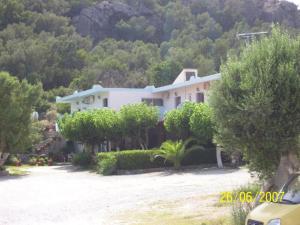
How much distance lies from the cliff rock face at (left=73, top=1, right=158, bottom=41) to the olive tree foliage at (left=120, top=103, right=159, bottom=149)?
77.4 meters

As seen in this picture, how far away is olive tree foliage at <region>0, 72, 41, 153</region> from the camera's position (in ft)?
107

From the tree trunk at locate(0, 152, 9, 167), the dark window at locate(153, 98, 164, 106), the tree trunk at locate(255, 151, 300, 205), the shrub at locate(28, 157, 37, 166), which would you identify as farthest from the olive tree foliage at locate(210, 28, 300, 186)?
the shrub at locate(28, 157, 37, 166)

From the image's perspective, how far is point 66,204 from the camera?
18.0m

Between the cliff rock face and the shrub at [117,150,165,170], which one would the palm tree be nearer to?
the shrub at [117,150,165,170]

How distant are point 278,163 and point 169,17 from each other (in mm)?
102346

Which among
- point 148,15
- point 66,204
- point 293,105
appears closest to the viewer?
point 293,105

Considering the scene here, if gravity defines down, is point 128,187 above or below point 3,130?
below

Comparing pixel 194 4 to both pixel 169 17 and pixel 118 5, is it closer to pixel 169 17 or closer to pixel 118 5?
pixel 169 17

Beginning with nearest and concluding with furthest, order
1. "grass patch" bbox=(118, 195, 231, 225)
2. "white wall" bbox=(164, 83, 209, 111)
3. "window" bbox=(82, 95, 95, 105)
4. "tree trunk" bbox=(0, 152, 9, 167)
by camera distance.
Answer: "grass patch" bbox=(118, 195, 231, 225), "tree trunk" bbox=(0, 152, 9, 167), "white wall" bbox=(164, 83, 209, 111), "window" bbox=(82, 95, 95, 105)

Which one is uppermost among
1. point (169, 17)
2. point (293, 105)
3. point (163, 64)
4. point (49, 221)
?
point (169, 17)

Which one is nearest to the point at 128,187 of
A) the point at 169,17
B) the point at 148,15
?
the point at 169,17

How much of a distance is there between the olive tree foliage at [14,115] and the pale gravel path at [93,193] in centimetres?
347

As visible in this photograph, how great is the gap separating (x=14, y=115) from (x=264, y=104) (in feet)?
77.0

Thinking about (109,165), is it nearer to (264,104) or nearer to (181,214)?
(181,214)
